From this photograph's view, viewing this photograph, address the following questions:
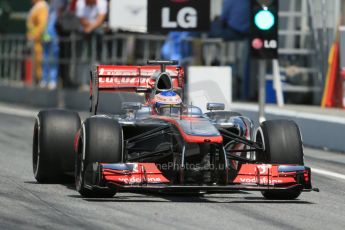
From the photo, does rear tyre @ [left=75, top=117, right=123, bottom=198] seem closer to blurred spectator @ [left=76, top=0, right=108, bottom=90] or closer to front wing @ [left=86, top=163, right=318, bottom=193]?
front wing @ [left=86, top=163, right=318, bottom=193]

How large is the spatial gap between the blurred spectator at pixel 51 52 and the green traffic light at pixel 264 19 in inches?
737

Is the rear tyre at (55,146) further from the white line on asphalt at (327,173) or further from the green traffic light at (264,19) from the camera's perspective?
the green traffic light at (264,19)

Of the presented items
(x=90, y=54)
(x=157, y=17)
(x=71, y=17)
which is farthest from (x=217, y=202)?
(x=90, y=54)

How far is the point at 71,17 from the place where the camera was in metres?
39.2

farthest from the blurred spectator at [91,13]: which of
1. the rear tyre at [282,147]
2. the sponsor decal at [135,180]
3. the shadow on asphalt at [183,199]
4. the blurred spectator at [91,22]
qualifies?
the sponsor decal at [135,180]

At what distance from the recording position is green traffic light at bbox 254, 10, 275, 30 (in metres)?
23.2

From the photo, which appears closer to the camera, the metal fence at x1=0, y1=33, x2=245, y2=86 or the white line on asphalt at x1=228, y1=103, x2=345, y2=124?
the white line on asphalt at x1=228, y1=103, x2=345, y2=124

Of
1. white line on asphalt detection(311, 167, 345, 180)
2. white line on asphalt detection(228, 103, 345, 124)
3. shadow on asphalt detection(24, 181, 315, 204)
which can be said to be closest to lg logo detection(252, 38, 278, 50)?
white line on asphalt detection(228, 103, 345, 124)

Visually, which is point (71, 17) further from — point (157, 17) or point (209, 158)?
point (209, 158)

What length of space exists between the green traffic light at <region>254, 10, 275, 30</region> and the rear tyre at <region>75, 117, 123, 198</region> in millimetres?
10209

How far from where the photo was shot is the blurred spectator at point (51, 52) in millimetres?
42281

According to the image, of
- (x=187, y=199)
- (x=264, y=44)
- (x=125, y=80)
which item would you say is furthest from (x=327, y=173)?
(x=264, y=44)

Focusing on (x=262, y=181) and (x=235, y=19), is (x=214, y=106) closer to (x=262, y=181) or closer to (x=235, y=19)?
(x=262, y=181)

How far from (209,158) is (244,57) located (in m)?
23.5
